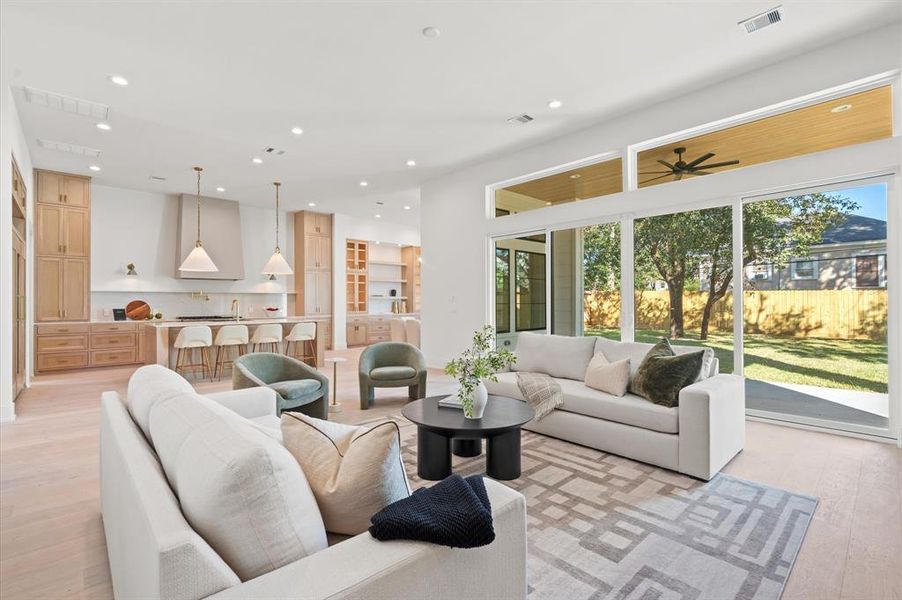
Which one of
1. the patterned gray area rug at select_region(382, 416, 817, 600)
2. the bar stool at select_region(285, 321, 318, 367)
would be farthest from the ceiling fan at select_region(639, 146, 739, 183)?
the bar stool at select_region(285, 321, 318, 367)

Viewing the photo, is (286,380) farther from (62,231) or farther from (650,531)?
(62,231)

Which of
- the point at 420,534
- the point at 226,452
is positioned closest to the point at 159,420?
the point at 226,452

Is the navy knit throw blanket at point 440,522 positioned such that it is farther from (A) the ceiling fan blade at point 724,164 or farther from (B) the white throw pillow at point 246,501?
(A) the ceiling fan blade at point 724,164

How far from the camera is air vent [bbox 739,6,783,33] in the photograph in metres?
3.21

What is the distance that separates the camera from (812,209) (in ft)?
13.2

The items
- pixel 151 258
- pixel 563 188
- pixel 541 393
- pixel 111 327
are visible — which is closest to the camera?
pixel 541 393

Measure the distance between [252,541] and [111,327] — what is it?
8.45m

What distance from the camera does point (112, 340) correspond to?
750 cm

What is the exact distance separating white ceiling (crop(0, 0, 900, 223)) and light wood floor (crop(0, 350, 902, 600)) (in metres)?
3.25

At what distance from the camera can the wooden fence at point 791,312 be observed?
12.3ft

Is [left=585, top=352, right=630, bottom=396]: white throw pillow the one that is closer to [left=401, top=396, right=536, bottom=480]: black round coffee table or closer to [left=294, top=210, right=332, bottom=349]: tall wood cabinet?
[left=401, top=396, right=536, bottom=480]: black round coffee table

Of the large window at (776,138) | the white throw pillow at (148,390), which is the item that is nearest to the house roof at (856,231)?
the large window at (776,138)

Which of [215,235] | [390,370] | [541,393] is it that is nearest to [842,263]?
[541,393]

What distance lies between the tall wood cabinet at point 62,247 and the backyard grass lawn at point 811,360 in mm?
9018
